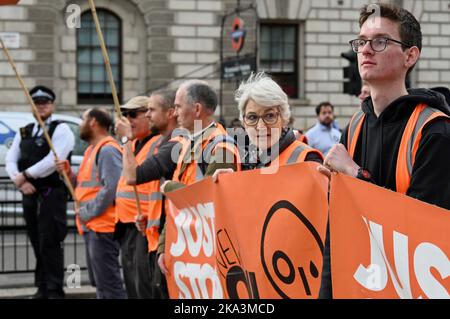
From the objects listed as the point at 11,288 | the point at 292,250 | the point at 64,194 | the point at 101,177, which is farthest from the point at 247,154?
the point at 11,288

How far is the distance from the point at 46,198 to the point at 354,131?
5625 mm

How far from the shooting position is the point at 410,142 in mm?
3346

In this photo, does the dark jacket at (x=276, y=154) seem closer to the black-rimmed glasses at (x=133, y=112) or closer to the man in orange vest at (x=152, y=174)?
the man in orange vest at (x=152, y=174)

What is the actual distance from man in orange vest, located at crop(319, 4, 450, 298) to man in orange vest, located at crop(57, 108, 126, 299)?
163 inches

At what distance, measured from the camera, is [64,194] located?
8945 millimetres

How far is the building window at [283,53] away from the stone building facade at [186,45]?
0.26ft

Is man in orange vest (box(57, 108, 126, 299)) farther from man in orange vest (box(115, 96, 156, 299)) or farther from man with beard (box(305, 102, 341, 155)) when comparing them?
man with beard (box(305, 102, 341, 155))

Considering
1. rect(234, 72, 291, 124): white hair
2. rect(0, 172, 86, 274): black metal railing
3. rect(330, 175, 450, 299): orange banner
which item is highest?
rect(234, 72, 291, 124): white hair

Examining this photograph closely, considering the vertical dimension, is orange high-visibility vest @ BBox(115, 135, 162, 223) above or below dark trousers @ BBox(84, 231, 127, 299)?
above

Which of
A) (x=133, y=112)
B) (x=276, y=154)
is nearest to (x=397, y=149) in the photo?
(x=276, y=154)

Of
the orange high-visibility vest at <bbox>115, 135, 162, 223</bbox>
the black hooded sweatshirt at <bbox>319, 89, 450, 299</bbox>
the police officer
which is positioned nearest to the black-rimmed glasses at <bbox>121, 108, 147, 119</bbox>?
the orange high-visibility vest at <bbox>115, 135, 162, 223</bbox>

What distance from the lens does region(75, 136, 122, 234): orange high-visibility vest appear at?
24.9 feet

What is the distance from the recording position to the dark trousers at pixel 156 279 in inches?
229

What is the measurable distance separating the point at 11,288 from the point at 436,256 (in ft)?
23.1
